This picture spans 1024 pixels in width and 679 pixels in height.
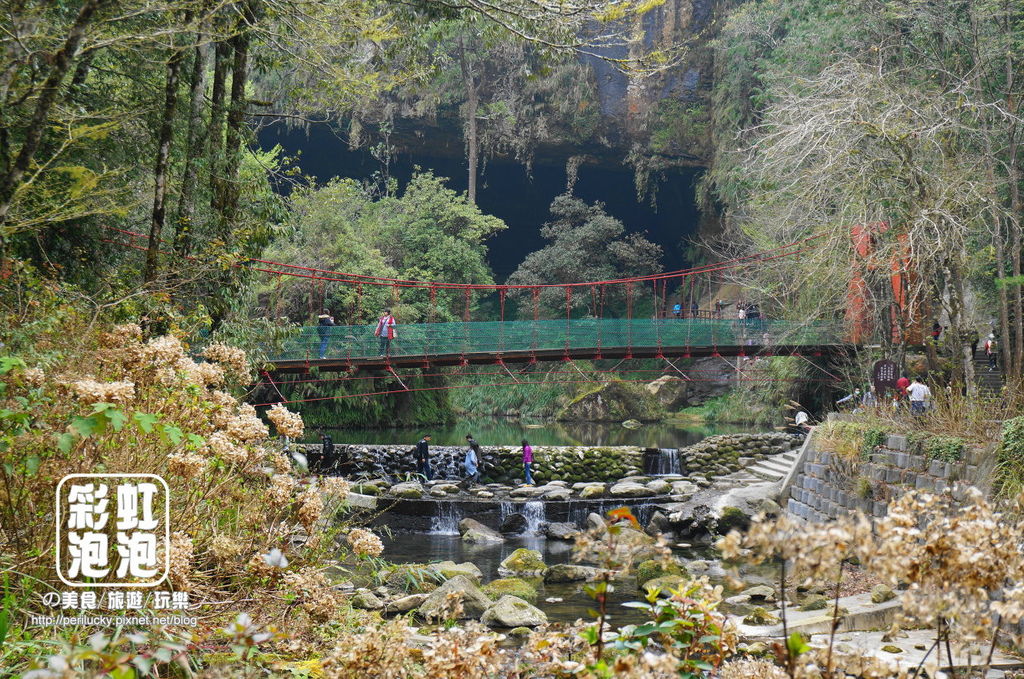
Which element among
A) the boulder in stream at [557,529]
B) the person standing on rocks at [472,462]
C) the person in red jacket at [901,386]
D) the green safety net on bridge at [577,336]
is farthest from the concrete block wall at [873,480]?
the green safety net on bridge at [577,336]

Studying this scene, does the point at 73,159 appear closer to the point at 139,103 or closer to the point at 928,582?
the point at 139,103

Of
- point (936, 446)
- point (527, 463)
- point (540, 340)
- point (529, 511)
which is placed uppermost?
point (540, 340)

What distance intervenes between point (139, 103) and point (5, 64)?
94.8 inches

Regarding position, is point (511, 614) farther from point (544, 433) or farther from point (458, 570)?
point (544, 433)

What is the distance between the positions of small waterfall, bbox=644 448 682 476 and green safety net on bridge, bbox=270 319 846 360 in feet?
7.91

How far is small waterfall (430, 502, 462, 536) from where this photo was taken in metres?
11.3

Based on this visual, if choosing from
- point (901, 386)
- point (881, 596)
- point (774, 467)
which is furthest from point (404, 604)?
point (774, 467)

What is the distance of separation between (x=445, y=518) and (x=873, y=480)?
572 centimetres

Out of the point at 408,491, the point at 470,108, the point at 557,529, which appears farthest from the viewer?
the point at 470,108

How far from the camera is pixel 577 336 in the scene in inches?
696

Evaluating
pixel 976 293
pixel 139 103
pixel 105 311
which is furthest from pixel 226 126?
pixel 976 293

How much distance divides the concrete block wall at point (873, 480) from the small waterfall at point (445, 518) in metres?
4.50

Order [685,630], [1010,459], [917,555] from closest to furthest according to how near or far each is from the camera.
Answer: [917,555]
[685,630]
[1010,459]

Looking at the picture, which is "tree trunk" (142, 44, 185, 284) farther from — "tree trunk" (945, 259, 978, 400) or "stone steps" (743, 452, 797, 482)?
"stone steps" (743, 452, 797, 482)
